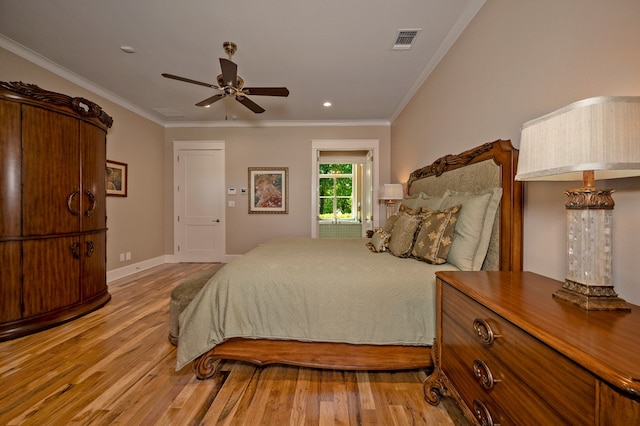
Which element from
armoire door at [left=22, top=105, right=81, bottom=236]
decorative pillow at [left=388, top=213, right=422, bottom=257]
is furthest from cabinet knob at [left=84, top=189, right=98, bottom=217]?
decorative pillow at [left=388, top=213, right=422, bottom=257]

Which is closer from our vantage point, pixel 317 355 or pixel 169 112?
pixel 317 355

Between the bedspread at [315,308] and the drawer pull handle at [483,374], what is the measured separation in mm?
534

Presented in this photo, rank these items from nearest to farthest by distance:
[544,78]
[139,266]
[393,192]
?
[544,78]
[393,192]
[139,266]

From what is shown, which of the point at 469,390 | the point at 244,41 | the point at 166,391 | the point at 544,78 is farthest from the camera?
the point at 244,41

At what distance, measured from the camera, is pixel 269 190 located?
507 centimetres

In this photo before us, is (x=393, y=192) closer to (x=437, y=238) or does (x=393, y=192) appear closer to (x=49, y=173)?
(x=437, y=238)

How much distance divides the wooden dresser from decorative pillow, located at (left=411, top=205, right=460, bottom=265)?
368mm

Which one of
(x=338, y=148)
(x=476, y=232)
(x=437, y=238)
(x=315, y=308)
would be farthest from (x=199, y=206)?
(x=476, y=232)

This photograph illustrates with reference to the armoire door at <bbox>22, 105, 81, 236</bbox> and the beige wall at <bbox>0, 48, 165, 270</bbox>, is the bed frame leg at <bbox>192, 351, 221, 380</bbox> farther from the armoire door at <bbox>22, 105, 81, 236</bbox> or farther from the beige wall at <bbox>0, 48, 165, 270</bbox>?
the beige wall at <bbox>0, 48, 165, 270</bbox>

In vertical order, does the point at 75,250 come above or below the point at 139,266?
above

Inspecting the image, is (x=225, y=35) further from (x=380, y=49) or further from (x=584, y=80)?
(x=584, y=80)

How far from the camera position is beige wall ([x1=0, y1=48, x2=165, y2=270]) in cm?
387

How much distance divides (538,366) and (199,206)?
537 centimetres

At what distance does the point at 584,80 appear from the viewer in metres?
1.21
